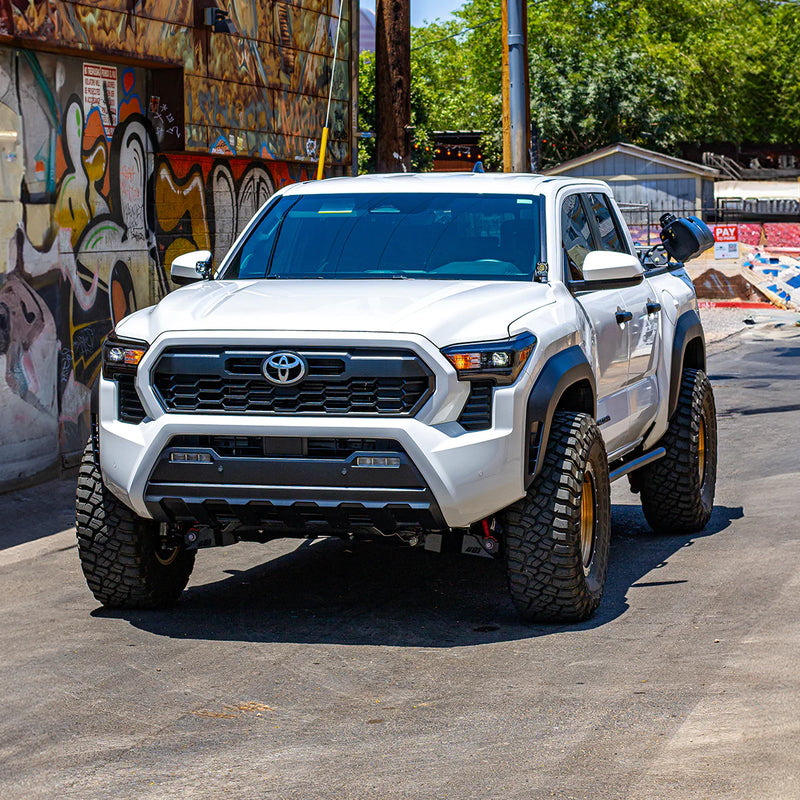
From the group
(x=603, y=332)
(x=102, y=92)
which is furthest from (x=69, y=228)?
(x=603, y=332)

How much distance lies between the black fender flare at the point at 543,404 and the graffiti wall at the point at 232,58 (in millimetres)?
5702

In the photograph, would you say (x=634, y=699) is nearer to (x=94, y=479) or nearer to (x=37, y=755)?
(x=37, y=755)

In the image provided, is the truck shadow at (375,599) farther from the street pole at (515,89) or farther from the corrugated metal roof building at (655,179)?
the corrugated metal roof building at (655,179)

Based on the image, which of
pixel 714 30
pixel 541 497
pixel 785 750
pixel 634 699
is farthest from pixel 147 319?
pixel 714 30

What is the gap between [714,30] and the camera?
82812mm

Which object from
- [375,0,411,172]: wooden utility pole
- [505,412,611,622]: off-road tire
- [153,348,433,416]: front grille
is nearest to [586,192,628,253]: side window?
[505,412,611,622]: off-road tire

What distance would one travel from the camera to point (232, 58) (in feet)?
45.8

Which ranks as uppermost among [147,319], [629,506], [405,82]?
[405,82]

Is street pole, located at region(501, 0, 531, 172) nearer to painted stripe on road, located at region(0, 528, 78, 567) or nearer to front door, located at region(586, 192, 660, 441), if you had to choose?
front door, located at region(586, 192, 660, 441)

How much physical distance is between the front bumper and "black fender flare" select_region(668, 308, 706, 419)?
273 centimetres

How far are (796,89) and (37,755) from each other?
76.8 meters

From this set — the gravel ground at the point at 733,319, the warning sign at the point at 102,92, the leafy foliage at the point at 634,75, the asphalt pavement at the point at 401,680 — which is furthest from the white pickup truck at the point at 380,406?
the leafy foliage at the point at 634,75

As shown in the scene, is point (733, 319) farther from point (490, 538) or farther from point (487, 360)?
point (487, 360)

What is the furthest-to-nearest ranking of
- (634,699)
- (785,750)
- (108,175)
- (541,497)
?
(108,175), (541,497), (634,699), (785,750)
